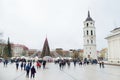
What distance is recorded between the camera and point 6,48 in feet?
323

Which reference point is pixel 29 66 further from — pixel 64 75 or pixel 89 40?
pixel 89 40

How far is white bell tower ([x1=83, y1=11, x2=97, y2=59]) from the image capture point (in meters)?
86.4

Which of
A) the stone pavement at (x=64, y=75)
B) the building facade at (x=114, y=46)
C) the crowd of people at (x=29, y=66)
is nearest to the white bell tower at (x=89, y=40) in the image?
the building facade at (x=114, y=46)

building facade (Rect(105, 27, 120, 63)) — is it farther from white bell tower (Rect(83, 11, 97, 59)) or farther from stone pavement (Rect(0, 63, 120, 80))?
stone pavement (Rect(0, 63, 120, 80))

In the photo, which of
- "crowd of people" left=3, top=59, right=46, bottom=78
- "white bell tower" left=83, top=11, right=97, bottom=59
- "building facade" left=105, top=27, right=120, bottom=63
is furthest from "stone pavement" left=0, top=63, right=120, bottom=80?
"white bell tower" left=83, top=11, right=97, bottom=59

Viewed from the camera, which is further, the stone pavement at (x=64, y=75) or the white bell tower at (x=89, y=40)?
the white bell tower at (x=89, y=40)

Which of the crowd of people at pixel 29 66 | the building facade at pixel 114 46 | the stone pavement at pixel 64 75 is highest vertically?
the building facade at pixel 114 46

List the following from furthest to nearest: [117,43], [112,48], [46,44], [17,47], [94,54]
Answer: [17,47] < [94,54] < [46,44] < [112,48] < [117,43]

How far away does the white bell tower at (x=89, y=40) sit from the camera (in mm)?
86438

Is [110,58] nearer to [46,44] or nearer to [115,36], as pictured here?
[115,36]

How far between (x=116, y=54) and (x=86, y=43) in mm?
30644

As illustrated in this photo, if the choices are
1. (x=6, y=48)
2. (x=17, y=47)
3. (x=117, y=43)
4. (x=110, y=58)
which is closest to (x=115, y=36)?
(x=117, y=43)

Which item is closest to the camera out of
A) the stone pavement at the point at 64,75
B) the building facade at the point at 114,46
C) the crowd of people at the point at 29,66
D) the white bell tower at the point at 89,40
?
the crowd of people at the point at 29,66

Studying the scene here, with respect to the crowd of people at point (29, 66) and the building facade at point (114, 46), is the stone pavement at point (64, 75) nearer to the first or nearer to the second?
the crowd of people at point (29, 66)
